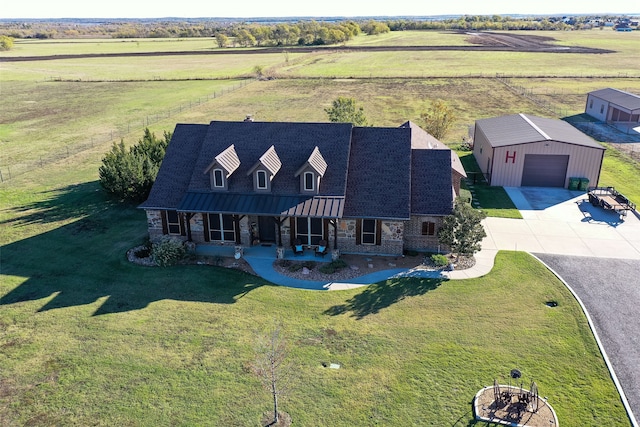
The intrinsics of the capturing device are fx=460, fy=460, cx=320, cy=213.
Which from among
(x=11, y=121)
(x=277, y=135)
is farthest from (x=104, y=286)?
(x=11, y=121)

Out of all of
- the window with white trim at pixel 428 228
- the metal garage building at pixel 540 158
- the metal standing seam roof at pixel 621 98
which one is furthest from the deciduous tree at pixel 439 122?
the metal standing seam roof at pixel 621 98

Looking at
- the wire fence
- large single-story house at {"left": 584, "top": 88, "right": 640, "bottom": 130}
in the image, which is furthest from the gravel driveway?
the wire fence

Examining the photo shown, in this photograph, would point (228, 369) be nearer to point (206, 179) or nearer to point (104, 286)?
point (104, 286)

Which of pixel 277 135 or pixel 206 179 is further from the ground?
pixel 277 135

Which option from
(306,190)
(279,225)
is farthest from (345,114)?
(279,225)

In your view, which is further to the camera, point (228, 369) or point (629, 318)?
point (629, 318)

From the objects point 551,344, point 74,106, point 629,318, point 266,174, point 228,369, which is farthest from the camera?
point 74,106
